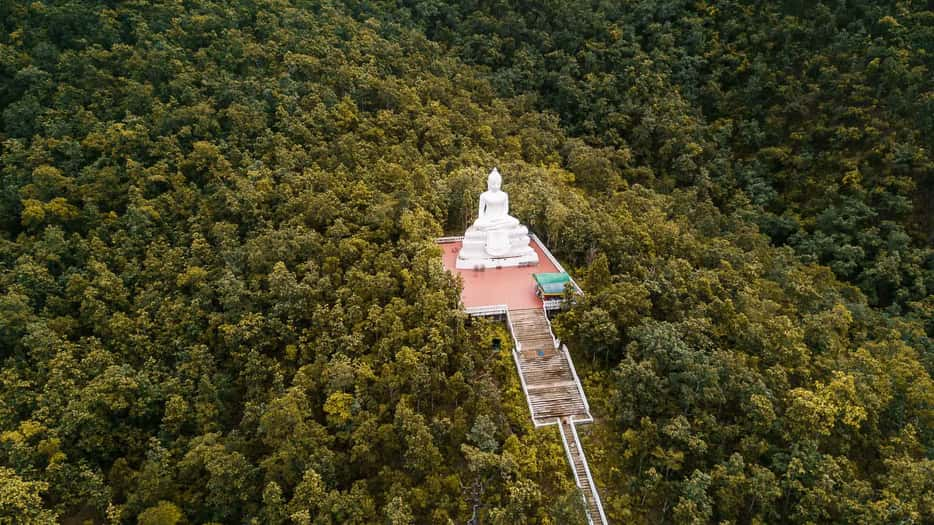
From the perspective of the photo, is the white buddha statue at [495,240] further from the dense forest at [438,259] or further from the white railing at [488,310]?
the white railing at [488,310]

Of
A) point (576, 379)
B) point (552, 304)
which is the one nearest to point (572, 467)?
point (576, 379)

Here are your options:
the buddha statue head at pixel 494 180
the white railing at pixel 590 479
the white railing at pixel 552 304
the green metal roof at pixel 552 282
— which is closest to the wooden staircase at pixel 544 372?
the white railing at pixel 552 304

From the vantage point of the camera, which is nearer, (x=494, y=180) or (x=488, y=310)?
(x=488, y=310)

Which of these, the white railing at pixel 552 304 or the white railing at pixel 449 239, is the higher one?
the white railing at pixel 552 304

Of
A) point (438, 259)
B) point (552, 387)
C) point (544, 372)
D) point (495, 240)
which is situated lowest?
point (552, 387)

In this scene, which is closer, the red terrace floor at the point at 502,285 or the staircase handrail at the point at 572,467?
the staircase handrail at the point at 572,467

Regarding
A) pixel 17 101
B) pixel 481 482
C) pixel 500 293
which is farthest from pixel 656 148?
pixel 17 101

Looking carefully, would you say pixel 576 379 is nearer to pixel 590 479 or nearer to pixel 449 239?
pixel 590 479

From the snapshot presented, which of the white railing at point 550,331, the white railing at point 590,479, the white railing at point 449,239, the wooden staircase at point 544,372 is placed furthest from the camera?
the white railing at point 449,239
